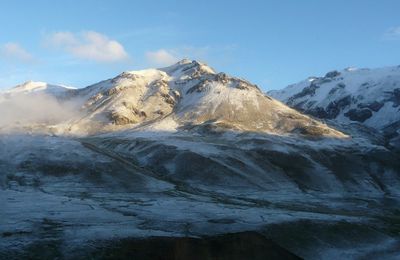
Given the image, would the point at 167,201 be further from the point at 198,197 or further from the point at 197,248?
the point at 197,248

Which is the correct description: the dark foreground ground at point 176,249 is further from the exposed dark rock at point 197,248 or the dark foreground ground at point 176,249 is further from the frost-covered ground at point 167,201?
the frost-covered ground at point 167,201

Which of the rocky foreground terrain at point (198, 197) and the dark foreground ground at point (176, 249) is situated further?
the rocky foreground terrain at point (198, 197)

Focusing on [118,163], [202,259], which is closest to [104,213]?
[202,259]

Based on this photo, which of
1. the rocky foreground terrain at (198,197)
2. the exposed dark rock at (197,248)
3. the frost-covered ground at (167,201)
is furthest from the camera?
the frost-covered ground at (167,201)

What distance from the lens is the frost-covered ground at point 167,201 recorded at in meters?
58.4

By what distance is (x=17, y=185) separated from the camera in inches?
4289

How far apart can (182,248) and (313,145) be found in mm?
143507

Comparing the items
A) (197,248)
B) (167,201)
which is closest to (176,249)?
(197,248)

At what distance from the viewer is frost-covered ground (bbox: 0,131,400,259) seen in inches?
2301

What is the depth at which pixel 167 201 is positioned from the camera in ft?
304

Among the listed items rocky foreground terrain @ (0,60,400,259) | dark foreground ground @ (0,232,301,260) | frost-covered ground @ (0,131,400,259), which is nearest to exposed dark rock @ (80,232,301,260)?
dark foreground ground @ (0,232,301,260)

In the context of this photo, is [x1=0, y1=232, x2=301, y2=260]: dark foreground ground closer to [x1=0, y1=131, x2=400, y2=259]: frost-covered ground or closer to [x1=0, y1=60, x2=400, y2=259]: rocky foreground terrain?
[x1=0, y1=60, x2=400, y2=259]: rocky foreground terrain

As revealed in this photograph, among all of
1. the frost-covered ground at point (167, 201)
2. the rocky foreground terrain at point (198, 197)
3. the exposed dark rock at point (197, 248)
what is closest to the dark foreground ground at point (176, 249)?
the exposed dark rock at point (197, 248)

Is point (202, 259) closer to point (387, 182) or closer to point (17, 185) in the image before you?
point (17, 185)
